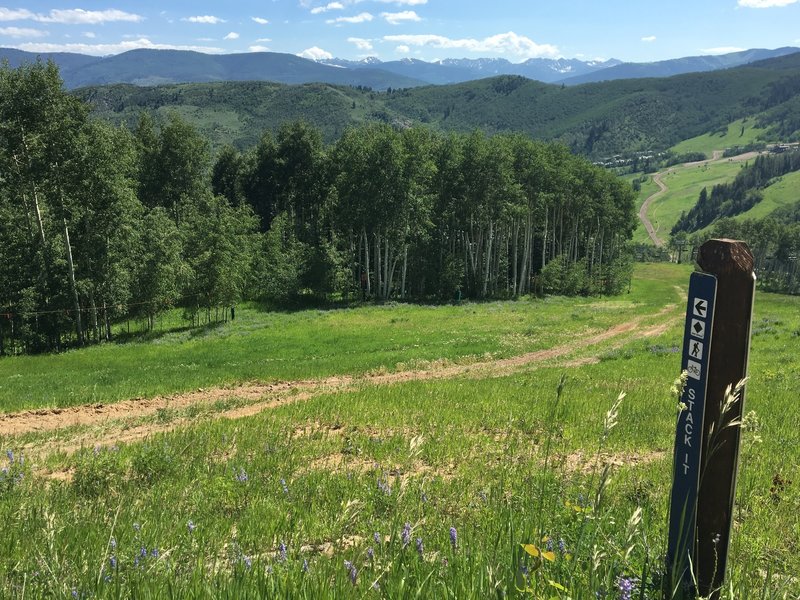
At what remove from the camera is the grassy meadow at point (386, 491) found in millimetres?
3312

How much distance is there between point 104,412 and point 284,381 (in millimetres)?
7199

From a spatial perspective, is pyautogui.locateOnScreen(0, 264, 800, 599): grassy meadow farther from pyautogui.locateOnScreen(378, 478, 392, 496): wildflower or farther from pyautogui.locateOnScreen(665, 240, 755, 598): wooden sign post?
pyautogui.locateOnScreen(665, 240, 755, 598): wooden sign post

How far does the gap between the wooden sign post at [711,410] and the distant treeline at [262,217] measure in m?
41.6

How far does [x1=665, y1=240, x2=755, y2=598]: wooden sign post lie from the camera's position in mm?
3096

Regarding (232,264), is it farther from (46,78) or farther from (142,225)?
(46,78)

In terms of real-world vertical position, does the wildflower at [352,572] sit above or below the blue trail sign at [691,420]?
below

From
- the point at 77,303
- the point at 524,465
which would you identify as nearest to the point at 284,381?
the point at 524,465

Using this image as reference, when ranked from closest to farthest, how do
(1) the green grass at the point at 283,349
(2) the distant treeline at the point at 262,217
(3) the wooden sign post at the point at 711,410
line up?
(3) the wooden sign post at the point at 711,410 → (1) the green grass at the point at 283,349 → (2) the distant treeline at the point at 262,217

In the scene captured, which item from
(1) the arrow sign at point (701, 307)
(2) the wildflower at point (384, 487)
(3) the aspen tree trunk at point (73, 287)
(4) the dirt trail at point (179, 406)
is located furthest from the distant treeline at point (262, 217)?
(1) the arrow sign at point (701, 307)

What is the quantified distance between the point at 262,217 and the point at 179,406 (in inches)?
2695

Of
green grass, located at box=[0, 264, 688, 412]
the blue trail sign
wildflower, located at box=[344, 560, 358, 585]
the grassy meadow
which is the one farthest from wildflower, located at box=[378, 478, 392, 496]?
green grass, located at box=[0, 264, 688, 412]

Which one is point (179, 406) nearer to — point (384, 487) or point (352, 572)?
point (384, 487)

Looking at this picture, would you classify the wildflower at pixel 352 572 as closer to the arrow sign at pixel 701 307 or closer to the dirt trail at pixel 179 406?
the arrow sign at pixel 701 307

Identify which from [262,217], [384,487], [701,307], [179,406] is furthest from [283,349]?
[262,217]
